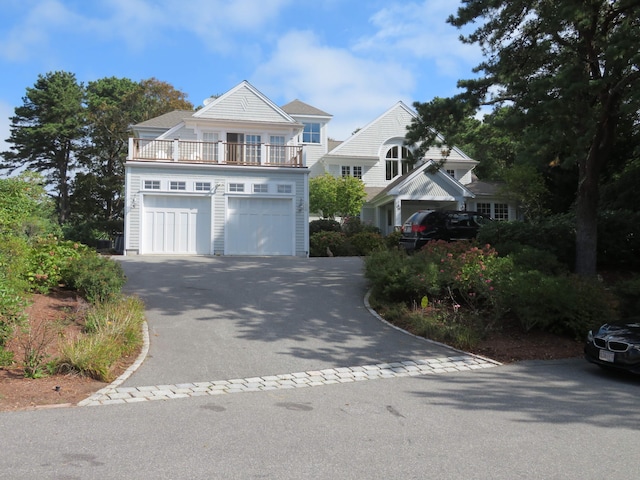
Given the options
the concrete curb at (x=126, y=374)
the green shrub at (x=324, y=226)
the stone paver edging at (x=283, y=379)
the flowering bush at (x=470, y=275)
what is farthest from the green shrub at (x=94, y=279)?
the green shrub at (x=324, y=226)

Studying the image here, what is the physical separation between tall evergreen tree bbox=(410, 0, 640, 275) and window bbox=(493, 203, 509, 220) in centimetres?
1856

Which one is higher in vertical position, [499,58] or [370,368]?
[499,58]

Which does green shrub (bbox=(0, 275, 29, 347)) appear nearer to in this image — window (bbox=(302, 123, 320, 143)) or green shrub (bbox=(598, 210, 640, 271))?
green shrub (bbox=(598, 210, 640, 271))

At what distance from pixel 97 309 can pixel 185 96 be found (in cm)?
3795

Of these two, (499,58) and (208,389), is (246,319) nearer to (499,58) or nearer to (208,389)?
(208,389)

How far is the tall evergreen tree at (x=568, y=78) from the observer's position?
10883 mm

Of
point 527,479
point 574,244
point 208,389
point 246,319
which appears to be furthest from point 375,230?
point 527,479

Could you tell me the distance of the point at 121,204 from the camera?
37.0 metres

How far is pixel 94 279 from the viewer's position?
1037 cm

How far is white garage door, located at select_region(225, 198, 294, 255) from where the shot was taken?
72.9 ft

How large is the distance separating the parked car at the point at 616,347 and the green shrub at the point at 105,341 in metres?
7.01

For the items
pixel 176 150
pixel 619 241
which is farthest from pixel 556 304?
pixel 176 150

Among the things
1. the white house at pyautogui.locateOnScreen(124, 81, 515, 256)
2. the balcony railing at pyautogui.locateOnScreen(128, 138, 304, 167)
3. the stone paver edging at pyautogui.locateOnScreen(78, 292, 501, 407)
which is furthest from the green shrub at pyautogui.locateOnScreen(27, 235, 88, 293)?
the balcony railing at pyautogui.locateOnScreen(128, 138, 304, 167)

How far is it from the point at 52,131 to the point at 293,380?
35468 millimetres
